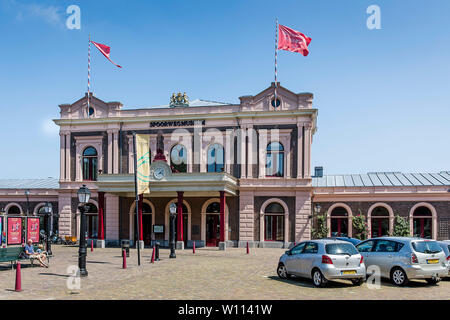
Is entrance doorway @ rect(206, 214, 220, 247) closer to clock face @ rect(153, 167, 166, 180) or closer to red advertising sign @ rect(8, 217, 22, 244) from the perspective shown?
clock face @ rect(153, 167, 166, 180)

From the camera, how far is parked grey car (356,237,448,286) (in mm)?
14195

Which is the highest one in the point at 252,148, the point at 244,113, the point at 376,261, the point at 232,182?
the point at 244,113

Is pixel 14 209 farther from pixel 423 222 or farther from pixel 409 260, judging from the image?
pixel 409 260

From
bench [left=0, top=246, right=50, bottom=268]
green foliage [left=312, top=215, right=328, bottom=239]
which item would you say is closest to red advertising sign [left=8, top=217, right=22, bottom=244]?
bench [left=0, top=246, right=50, bottom=268]

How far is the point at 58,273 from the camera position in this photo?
1717 centimetres

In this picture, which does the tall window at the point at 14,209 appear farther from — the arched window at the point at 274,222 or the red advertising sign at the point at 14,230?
the arched window at the point at 274,222

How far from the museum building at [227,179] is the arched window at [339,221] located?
0.25ft

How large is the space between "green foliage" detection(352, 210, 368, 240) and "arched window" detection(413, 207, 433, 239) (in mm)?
3603

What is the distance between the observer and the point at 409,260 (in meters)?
14.2

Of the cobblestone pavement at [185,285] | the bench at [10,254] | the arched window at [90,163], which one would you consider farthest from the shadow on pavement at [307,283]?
the arched window at [90,163]
